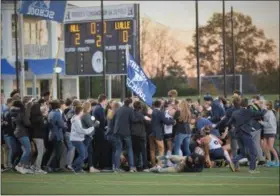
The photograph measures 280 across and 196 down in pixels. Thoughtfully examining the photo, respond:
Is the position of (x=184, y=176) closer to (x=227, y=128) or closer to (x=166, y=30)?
(x=227, y=128)

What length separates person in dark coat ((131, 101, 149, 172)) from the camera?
2047cm

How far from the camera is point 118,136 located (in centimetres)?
2025

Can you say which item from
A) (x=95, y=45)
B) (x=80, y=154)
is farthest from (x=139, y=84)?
(x=95, y=45)

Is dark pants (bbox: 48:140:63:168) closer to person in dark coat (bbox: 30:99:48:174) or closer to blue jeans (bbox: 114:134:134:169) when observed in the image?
person in dark coat (bbox: 30:99:48:174)

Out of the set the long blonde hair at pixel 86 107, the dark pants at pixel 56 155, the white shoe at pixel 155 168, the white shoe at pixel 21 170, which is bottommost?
the white shoe at pixel 155 168

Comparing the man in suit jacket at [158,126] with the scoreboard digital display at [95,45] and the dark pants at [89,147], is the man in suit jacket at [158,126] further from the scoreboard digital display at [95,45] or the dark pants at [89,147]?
the scoreboard digital display at [95,45]

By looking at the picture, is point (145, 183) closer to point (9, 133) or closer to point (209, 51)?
point (9, 133)

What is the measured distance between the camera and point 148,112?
21688 millimetres

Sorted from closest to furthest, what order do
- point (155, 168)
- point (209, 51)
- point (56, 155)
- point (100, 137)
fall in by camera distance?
point (155, 168), point (56, 155), point (100, 137), point (209, 51)

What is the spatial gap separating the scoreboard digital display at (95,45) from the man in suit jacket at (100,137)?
15.6m

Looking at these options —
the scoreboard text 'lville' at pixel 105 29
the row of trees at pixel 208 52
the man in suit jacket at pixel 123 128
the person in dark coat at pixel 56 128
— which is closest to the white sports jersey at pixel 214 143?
the man in suit jacket at pixel 123 128

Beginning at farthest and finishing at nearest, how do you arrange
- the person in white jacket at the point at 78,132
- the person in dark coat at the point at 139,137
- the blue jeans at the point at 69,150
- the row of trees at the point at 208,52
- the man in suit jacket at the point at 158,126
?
the row of trees at the point at 208,52 < the man in suit jacket at the point at 158,126 < the person in dark coat at the point at 139,137 < the blue jeans at the point at 69,150 < the person in white jacket at the point at 78,132

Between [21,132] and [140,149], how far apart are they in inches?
128

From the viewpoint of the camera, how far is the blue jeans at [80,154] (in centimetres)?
1953
